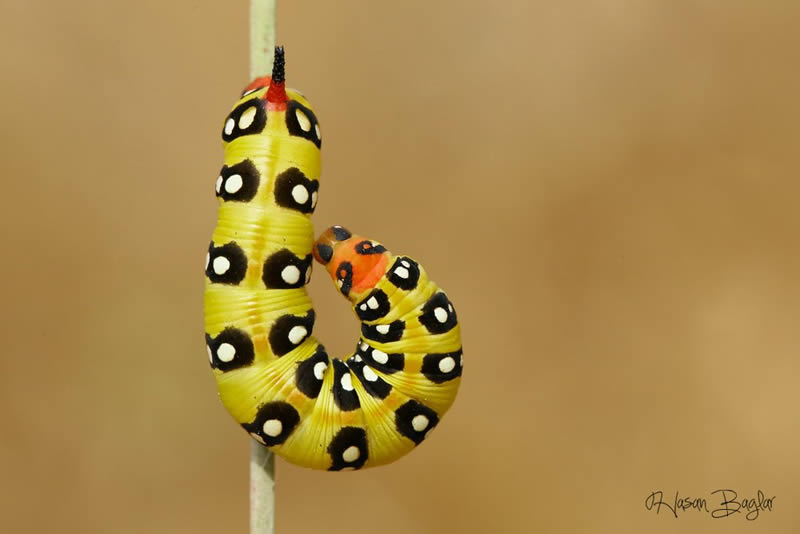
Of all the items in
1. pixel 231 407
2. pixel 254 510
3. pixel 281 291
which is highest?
pixel 281 291

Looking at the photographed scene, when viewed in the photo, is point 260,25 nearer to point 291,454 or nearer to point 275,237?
point 275,237

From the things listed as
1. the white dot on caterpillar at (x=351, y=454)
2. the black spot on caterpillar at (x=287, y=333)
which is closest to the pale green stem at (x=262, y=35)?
the black spot on caterpillar at (x=287, y=333)

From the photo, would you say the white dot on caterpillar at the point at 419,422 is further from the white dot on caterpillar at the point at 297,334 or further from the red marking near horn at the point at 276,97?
the red marking near horn at the point at 276,97

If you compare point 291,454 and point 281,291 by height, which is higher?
point 281,291

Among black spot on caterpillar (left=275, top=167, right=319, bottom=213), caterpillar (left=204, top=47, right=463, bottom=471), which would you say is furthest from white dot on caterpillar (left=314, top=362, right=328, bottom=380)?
black spot on caterpillar (left=275, top=167, right=319, bottom=213)

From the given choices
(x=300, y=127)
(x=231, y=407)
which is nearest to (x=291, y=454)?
(x=231, y=407)

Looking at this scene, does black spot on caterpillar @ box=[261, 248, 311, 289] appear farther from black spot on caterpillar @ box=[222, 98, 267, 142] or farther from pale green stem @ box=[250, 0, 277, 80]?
pale green stem @ box=[250, 0, 277, 80]
